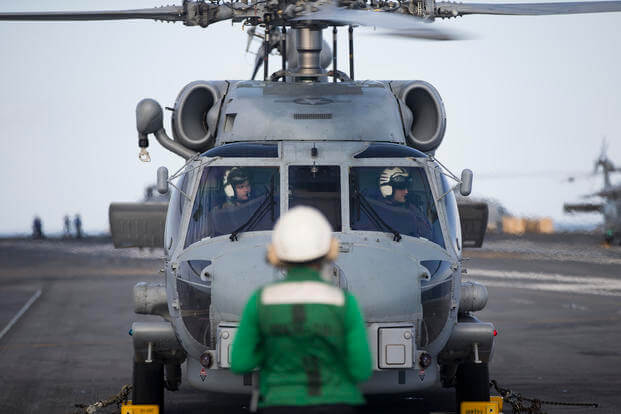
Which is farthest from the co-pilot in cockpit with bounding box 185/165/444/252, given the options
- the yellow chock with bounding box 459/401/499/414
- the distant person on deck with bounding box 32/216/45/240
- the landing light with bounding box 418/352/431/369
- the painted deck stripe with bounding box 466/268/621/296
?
the distant person on deck with bounding box 32/216/45/240

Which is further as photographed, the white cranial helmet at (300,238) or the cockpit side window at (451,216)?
the cockpit side window at (451,216)

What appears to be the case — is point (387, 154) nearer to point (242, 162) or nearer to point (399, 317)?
point (242, 162)

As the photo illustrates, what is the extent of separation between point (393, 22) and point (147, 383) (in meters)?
4.20

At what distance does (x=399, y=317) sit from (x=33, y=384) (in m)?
6.00

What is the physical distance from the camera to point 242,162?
869cm

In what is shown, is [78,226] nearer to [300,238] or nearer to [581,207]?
[581,207]

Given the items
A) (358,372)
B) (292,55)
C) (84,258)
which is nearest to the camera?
(358,372)

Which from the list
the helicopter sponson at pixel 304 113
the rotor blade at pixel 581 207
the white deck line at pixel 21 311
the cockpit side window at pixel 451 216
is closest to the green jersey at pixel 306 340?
the cockpit side window at pixel 451 216

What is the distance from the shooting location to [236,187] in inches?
338

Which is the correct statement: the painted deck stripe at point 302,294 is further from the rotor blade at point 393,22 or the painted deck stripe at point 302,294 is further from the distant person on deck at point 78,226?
the distant person on deck at point 78,226

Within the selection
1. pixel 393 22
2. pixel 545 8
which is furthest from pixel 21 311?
pixel 393 22

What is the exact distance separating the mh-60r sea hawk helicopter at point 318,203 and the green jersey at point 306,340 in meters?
2.39

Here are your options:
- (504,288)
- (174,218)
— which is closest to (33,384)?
(174,218)

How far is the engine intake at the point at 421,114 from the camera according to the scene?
9938 mm
